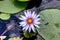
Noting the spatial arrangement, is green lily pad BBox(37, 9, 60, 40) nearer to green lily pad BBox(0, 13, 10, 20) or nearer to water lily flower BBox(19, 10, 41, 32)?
water lily flower BBox(19, 10, 41, 32)

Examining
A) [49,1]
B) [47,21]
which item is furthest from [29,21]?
[49,1]

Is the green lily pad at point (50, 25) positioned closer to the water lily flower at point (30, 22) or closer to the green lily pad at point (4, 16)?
the water lily flower at point (30, 22)

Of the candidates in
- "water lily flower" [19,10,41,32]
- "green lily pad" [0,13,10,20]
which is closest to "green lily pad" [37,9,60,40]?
"water lily flower" [19,10,41,32]

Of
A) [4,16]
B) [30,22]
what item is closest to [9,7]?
[4,16]

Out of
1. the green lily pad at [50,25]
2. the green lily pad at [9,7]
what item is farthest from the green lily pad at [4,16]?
the green lily pad at [50,25]

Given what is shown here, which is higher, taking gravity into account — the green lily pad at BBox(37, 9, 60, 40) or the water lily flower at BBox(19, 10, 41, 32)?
the water lily flower at BBox(19, 10, 41, 32)

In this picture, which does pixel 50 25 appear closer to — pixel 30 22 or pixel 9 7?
pixel 30 22

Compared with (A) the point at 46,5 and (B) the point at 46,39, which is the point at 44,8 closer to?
(A) the point at 46,5

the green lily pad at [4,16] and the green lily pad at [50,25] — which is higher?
the green lily pad at [4,16]

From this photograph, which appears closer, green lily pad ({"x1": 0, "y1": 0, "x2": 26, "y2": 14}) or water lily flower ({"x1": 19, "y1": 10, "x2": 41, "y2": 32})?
water lily flower ({"x1": 19, "y1": 10, "x2": 41, "y2": 32})
